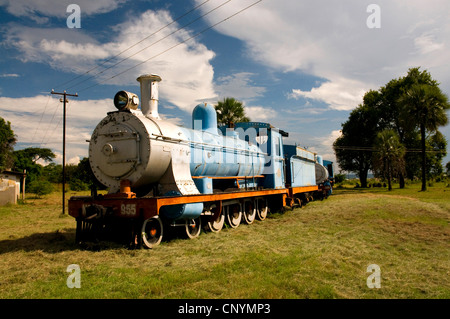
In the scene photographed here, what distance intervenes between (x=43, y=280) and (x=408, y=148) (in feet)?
154

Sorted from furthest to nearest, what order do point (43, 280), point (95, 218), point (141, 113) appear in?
point (141, 113) < point (95, 218) < point (43, 280)

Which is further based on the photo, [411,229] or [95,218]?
[411,229]

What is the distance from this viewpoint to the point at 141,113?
8.12 metres

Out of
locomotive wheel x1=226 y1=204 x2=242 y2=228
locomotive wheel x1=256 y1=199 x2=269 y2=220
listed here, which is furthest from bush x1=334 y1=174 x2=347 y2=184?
locomotive wheel x1=226 y1=204 x2=242 y2=228

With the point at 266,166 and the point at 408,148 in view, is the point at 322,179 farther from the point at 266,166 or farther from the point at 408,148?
the point at 408,148

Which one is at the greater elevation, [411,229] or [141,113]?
[141,113]

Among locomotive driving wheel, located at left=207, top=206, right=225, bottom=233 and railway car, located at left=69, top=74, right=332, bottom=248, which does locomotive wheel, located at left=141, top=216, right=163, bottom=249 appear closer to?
railway car, located at left=69, top=74, right=332, bottom=248

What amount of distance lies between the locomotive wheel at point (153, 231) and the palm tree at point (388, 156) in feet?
108

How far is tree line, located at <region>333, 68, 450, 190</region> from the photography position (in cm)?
3241

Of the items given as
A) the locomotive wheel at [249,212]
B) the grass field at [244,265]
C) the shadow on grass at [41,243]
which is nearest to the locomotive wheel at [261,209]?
the locomotive wheel at [249,212]

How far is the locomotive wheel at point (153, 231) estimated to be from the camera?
25.6 ft

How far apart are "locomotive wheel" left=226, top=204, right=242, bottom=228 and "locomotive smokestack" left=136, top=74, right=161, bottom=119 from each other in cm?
422
